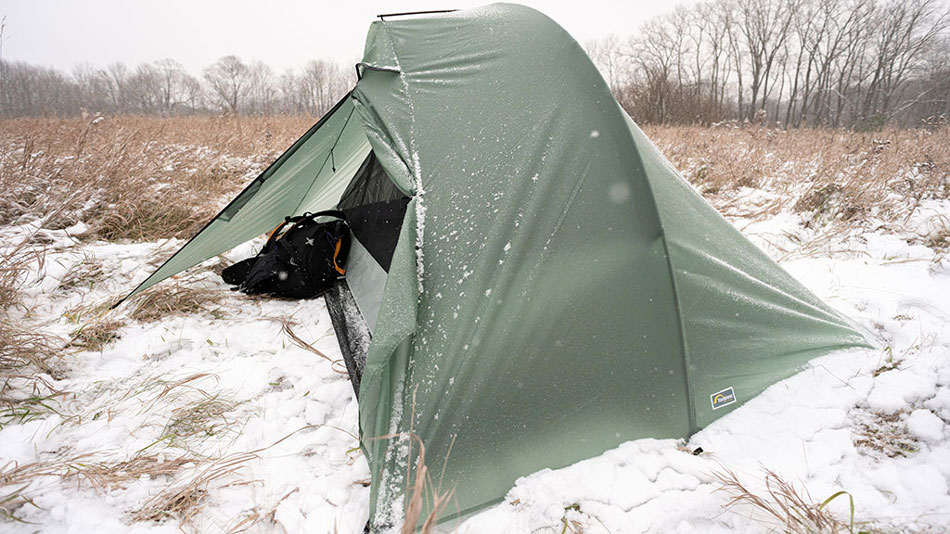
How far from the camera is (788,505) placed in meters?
1.17

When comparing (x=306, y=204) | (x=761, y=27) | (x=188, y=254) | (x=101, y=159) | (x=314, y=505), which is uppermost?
(x=761, y=27)

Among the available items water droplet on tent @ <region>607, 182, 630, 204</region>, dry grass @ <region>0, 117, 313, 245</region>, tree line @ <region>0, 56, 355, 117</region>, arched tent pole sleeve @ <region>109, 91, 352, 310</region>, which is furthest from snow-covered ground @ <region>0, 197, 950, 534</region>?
tree line @ <region>0, 56, 355, 117</region>

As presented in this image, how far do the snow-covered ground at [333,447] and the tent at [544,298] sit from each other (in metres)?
0.11

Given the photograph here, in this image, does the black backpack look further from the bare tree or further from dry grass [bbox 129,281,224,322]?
the bare tree

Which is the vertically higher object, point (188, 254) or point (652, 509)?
point (188, 254)

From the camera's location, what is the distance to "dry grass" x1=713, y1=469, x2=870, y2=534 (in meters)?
1.07

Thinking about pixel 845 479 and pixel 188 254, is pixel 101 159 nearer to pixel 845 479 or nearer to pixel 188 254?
pixel 188 254

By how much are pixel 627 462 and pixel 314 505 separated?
1.02 m

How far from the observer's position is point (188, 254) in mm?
2553

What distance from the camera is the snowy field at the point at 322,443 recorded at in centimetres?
121

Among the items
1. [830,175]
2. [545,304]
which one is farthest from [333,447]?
[830,175]

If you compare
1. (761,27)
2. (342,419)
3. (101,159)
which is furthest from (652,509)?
(761,27)

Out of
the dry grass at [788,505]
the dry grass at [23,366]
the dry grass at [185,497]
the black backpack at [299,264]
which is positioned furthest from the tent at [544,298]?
the dry grass at [23,366]

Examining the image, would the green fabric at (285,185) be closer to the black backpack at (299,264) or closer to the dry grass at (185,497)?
the black backpack at (299,264)
